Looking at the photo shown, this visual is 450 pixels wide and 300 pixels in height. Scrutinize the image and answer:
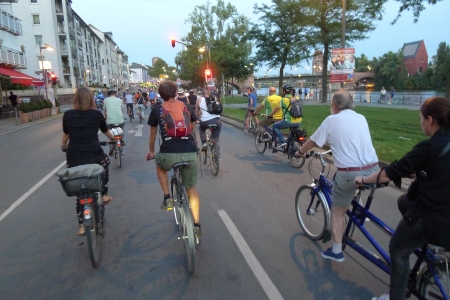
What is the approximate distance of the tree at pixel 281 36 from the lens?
3291cm

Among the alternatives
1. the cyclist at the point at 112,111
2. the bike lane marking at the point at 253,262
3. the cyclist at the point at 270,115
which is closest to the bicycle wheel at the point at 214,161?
the cyclist at the point at 270,115

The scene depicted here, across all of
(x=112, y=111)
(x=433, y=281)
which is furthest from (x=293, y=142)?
(x=433, y=281)

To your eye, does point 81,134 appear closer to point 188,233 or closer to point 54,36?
point 188,233

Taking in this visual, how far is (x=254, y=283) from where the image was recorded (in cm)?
343

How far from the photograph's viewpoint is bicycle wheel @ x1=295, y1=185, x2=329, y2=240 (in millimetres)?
4180

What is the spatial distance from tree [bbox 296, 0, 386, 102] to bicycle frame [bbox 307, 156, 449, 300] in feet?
95.4

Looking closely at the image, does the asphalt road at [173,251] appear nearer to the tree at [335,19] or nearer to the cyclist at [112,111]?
the cyclist at [112,111]

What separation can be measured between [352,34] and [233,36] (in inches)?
1271

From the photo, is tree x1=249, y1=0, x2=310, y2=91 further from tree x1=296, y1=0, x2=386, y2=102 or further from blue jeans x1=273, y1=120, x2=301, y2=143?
blue jeans x1=273, y1=120, x2=301, y2=143

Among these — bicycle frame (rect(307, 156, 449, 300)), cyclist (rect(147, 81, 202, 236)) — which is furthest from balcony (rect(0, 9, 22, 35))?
bicycle frame (rect(307, 156, 449, 300))

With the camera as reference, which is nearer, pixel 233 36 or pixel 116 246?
pixel 116 246

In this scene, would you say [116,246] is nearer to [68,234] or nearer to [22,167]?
[68,234]

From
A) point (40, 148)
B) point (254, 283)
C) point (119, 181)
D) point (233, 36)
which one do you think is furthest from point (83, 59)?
point (254, 283)

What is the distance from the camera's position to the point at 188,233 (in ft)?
11.5
